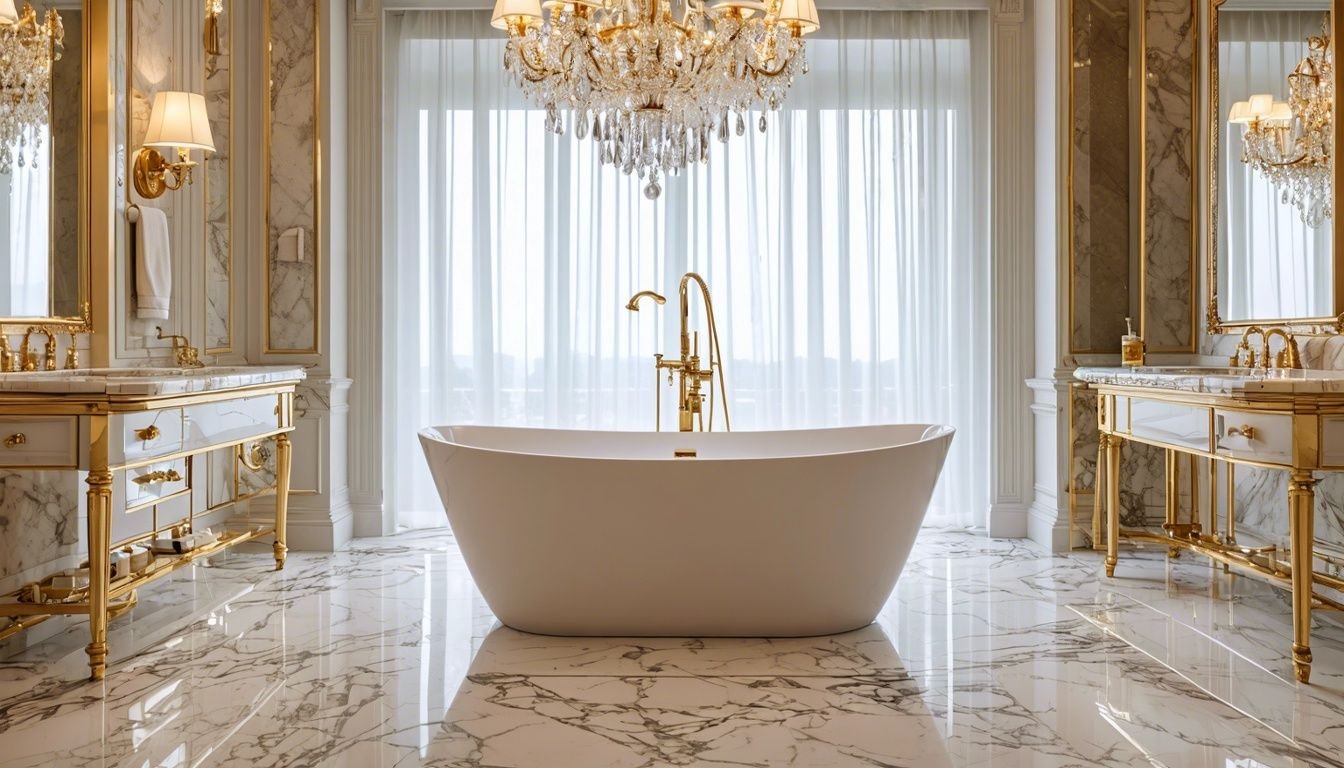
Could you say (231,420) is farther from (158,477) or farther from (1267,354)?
(1267,354)

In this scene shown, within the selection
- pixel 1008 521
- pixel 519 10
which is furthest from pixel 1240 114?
pixel 519 10

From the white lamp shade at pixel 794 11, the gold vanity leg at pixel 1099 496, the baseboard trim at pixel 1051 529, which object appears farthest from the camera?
the baseboard trim at pixel 1051 529

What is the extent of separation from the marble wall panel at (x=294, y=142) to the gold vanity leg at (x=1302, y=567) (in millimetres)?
3328

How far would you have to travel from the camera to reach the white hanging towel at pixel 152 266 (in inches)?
124

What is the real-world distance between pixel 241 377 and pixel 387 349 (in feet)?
4.26

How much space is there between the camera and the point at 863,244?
4.32 metres

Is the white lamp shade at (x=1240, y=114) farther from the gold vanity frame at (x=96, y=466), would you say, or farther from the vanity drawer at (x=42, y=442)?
the vanity drawer at (x=42, y=442)

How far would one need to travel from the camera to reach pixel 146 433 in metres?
A: 2.47

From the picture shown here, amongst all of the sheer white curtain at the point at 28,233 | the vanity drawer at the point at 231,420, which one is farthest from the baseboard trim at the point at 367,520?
the sheer white curtain at the point at 28,233

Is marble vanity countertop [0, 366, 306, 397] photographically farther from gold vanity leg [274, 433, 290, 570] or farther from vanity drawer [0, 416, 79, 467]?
gold vanity leg [274, 433, 290, 570]

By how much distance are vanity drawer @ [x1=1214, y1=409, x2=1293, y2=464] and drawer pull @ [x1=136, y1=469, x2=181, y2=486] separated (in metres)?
Result: 2.79

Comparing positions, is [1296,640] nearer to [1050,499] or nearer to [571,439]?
[1050,499]

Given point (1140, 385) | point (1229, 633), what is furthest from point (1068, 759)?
point (1140, 385)

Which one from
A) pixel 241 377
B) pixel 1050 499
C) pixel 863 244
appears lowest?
pixel 1050 499
